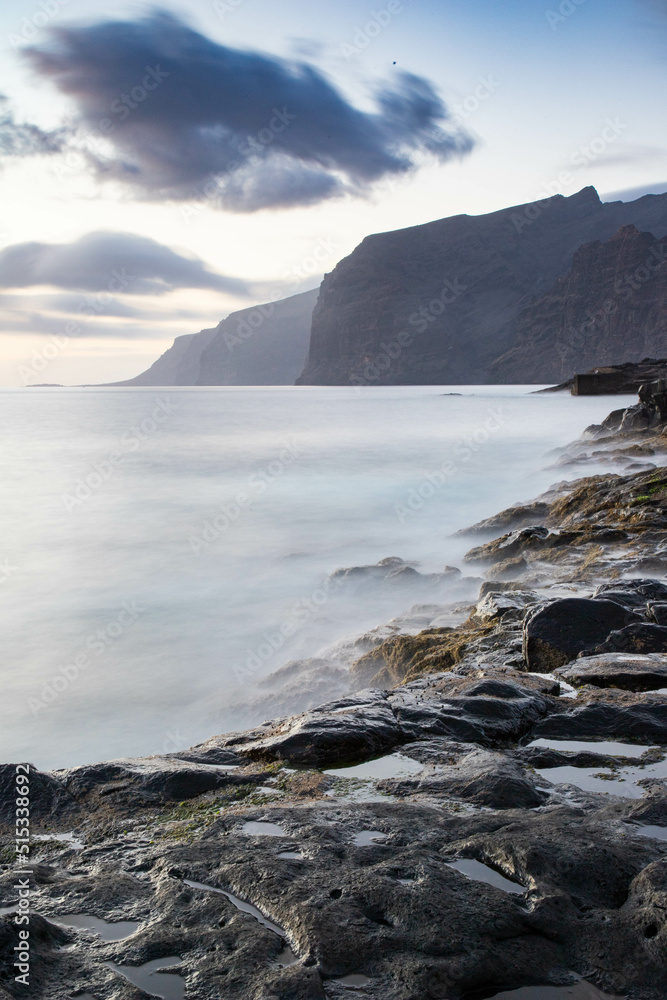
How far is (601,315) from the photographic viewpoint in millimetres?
158875

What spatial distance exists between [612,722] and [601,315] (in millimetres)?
172689

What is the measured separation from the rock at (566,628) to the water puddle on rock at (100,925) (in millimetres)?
3394

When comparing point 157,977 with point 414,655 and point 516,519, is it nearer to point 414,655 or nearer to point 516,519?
point 414,655

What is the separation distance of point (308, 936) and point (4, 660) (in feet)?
25.6

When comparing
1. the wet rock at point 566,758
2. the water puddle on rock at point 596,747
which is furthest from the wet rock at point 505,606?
the wet rock at point 566,758

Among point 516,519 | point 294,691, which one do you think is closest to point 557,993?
point 294,691

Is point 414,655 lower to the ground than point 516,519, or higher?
lower

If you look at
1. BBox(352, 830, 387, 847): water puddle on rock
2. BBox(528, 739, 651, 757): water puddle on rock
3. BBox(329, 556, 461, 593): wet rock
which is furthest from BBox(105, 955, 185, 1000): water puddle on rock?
BBox(329, 556, 461, 593): wet rock

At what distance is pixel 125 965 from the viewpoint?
1.93m

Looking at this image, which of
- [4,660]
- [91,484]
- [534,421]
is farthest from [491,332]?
[4,660]

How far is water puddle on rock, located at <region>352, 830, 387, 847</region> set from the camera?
2510 mm

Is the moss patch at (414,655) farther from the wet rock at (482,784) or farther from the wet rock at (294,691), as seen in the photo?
the wet rock at (482,784)

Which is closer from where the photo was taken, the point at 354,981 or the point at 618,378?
the point at 354,981

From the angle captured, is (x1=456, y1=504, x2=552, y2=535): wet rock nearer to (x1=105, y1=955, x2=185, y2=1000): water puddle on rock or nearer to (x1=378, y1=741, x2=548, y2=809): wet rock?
(x1=378, y1=741, x2=548, y2=809): wet rock
